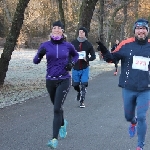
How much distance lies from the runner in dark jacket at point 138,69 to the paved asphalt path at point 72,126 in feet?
1.91

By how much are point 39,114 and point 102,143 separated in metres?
3.01

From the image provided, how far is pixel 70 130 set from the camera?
7.43 meters

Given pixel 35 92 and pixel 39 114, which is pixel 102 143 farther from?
pixel 35 92

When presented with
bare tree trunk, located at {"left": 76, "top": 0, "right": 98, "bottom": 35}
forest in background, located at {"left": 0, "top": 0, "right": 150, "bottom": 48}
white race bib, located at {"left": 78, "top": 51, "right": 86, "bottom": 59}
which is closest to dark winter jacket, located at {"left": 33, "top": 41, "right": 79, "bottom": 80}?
white race bib, located at {"left": 78, "top": 51, "right": 86, "bottom": 59}

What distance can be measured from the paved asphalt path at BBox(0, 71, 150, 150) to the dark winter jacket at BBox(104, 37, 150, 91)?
3.35 ft

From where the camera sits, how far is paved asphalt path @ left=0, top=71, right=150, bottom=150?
20.7ft

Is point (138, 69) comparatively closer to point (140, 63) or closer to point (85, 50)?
point (140, 63)

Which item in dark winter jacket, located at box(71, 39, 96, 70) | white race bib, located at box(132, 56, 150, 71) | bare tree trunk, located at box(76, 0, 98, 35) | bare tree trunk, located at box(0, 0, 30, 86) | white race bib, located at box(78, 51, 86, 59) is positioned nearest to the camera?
white race bib, located at box(132, 56, 150, 71)

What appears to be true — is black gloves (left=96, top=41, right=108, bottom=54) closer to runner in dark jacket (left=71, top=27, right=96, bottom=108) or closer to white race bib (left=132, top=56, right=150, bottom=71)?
white race bib (left=132, top=56, right=150, bottom=71)

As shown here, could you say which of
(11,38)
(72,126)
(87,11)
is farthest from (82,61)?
(87,11)

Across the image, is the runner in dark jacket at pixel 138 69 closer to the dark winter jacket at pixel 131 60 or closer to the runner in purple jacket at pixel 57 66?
the dark winter jacket at pixel 131 60

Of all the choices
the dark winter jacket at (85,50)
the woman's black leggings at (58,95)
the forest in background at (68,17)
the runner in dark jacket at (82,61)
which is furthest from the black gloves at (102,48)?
the forest in background at (68,17)

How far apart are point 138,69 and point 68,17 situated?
1854 inches

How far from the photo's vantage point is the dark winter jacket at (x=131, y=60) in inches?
235
